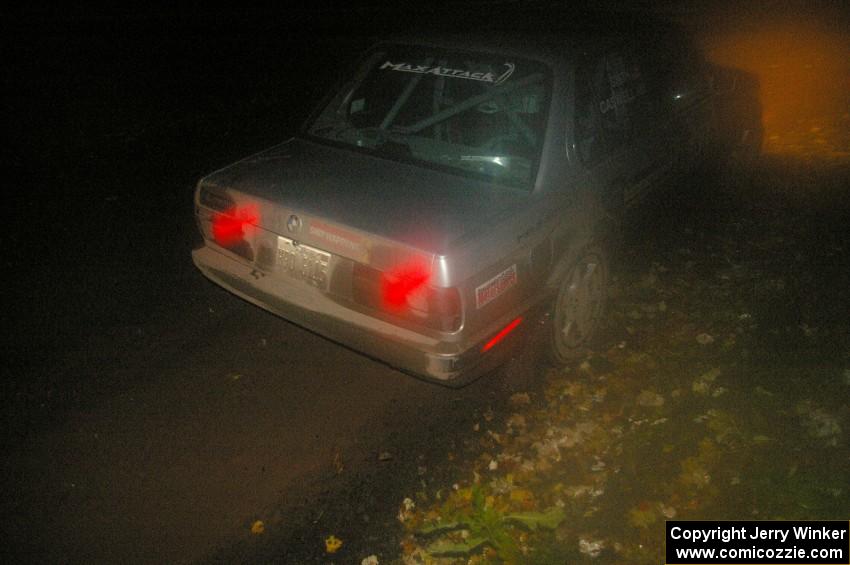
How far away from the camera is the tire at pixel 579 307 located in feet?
13.7

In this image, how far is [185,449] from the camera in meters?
3.79

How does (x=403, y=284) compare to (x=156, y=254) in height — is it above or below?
above

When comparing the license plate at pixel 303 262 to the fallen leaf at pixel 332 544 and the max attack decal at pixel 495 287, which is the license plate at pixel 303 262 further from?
the fallen leaf at pixel 332 544

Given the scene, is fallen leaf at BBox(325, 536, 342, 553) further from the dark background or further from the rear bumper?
the rear bumper

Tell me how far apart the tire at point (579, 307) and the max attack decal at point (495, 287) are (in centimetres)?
55

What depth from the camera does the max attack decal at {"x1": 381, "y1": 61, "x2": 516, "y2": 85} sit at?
398 cm

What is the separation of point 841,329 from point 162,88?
855 centimetres

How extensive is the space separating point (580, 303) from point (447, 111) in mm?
1374

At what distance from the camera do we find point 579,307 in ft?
14.5

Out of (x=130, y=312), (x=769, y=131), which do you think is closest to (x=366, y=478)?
(x=130, y=312)

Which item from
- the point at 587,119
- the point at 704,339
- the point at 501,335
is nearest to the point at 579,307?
the point at 704,339

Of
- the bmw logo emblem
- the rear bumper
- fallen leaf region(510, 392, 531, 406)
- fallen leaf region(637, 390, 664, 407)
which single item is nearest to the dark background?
fallen leaf region(510, 392, 531, 406)

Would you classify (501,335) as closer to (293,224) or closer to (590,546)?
(590,546)

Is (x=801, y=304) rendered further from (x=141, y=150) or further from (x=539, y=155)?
(x=141, y=150)
